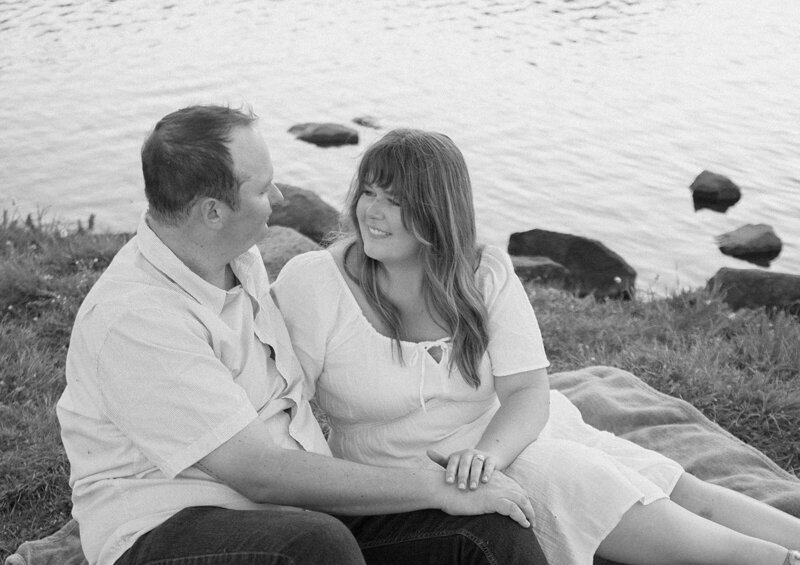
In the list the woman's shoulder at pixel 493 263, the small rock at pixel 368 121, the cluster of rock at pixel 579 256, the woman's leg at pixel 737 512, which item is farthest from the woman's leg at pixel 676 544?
the small rock at pixel 368 121

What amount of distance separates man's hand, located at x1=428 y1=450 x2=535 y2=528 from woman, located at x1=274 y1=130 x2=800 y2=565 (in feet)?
0.94

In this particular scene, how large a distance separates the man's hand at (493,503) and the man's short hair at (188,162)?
3.69ft

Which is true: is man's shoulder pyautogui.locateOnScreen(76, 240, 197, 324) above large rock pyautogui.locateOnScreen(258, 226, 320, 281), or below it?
above

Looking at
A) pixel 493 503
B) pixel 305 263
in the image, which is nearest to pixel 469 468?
pixel 493 503

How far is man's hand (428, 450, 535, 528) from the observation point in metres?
3.06

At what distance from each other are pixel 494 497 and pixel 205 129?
4.65 feet

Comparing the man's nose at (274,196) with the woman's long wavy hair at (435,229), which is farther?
the woman's long wavy hair at (435,229)

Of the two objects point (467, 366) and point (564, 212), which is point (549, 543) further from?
point (564, 212)

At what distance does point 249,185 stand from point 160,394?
0.70 metres

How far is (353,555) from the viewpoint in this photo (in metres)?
2.79

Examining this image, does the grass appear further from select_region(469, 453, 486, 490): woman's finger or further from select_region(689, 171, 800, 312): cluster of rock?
select_region(469, 453, 486, 490): woman's finger

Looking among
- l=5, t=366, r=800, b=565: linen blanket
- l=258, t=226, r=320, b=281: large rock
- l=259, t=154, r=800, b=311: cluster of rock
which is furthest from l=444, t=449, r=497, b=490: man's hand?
l=258, t=226, r=320, b=281: large rock

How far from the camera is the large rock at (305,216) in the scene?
364 inches

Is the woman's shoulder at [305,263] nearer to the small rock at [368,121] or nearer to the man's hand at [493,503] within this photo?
the man's hand at [493,503]
